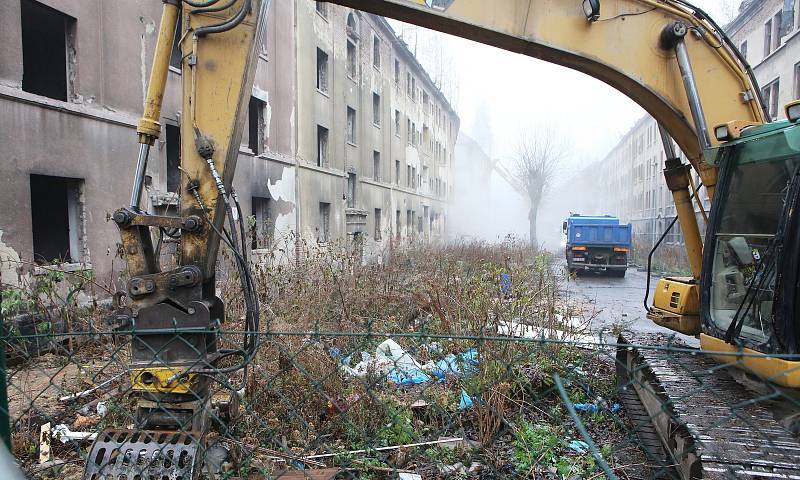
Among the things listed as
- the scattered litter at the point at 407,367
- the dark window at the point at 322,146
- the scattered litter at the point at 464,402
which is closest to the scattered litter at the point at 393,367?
the scattered litter at the point at 407,367

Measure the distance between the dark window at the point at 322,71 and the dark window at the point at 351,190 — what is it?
4.25 metres

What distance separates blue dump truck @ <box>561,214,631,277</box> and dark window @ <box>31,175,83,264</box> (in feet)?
55.0

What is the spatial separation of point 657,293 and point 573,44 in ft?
9.24

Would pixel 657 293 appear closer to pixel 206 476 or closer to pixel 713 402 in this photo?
pixel 713 402

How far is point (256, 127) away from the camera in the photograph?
14.4 meters

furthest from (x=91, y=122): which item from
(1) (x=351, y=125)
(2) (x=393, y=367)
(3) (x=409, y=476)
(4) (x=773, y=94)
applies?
(4) (x=773, y=94)

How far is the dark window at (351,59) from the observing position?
834 inches

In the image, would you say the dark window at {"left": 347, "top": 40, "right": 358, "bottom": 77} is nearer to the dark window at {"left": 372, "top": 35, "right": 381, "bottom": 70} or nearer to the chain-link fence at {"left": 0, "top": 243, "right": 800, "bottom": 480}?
the dark window at {"left": 372, "top": 35, "right": 381, "bottom": 70}

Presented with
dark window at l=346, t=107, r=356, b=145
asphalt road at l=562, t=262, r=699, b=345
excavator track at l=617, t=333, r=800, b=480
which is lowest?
asphalt road at l=562, t=262, r=699, b=345

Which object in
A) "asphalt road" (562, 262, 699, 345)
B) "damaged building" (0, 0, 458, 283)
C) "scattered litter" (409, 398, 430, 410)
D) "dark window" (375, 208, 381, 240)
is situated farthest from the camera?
"dark window" (375, 208, 381, 240)

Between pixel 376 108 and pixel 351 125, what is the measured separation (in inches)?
147

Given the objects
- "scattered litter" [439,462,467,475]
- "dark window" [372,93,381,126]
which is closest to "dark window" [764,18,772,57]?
"dark window" [372,93,381,126]

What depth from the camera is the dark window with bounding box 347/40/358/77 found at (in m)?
21.2

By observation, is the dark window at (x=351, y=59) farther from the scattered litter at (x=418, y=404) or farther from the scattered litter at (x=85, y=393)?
the scattered litter at (x=418, y=404)
